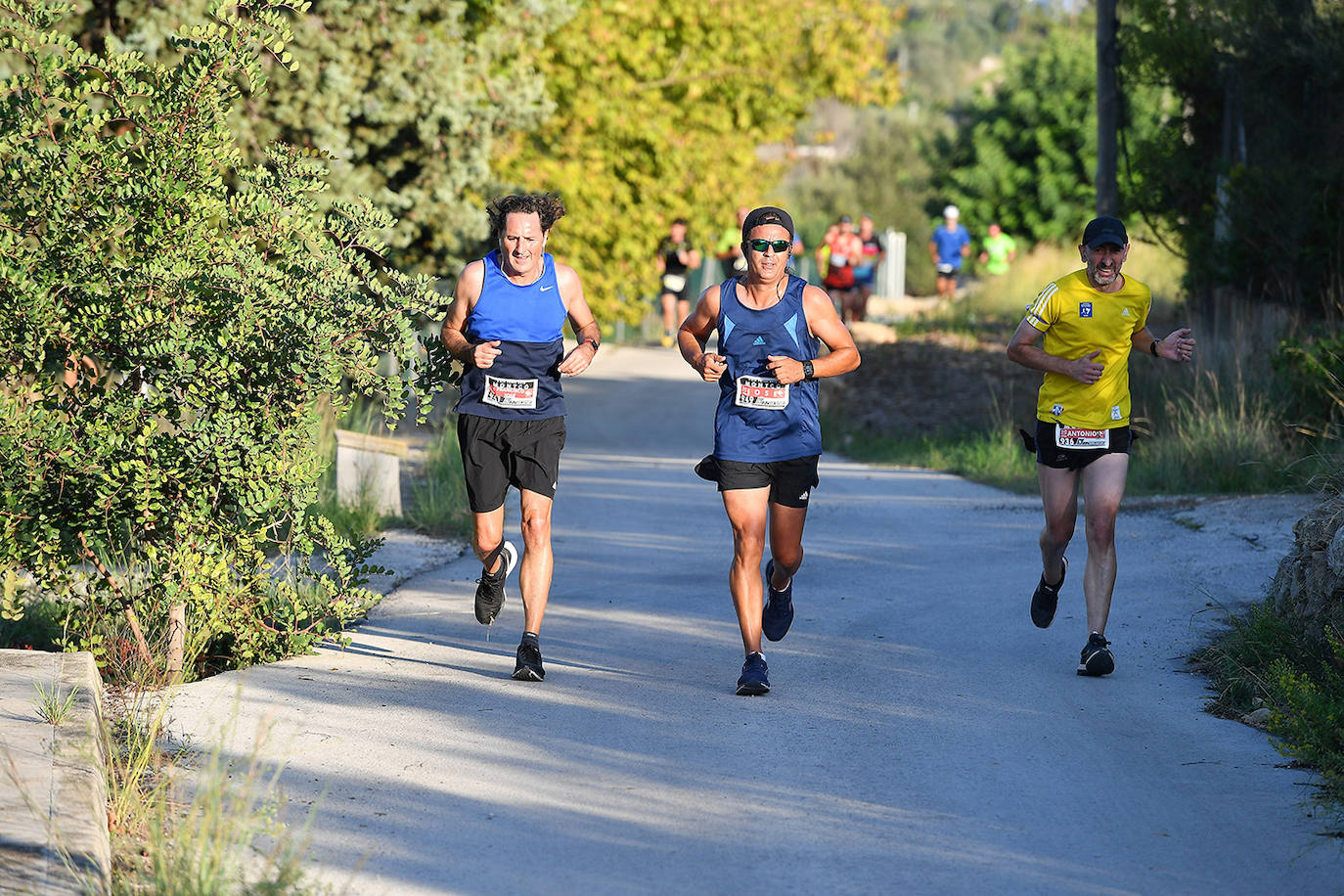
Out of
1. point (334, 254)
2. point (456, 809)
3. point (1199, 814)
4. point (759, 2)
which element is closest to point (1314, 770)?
point (1199, 814)

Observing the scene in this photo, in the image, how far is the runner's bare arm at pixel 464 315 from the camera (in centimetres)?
681

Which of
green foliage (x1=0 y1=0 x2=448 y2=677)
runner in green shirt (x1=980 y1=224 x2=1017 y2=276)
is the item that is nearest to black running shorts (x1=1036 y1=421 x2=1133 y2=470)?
green foliage (x1=0 y1=0 x2=448 y2=677)

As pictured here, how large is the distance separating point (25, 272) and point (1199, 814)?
4842 millimetres

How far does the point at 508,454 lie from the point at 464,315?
2.09ft

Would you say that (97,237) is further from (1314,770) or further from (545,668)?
(1314,770)

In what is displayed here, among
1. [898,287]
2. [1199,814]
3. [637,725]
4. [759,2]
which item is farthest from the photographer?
[898,287]

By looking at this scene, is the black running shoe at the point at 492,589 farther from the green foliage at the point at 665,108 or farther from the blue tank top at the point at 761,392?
the green foliage at the point at 665,108

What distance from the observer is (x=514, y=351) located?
22.5 feet

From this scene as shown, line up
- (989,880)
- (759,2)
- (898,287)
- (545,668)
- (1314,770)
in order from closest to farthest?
1. (989,880)
2. (1314,770)
3. (545,668)
4. (759,2)
5. (898,287)

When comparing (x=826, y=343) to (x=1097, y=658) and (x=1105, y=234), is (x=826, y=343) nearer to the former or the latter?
(x=1105, y=234)

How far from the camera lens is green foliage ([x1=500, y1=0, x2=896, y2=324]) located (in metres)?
17.9

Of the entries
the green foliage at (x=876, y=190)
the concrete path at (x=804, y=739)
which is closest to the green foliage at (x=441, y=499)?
the concrete path at (x=804, y=739)

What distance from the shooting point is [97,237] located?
6.58 m

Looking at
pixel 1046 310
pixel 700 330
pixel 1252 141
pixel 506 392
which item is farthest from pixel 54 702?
pixel 1252 141
